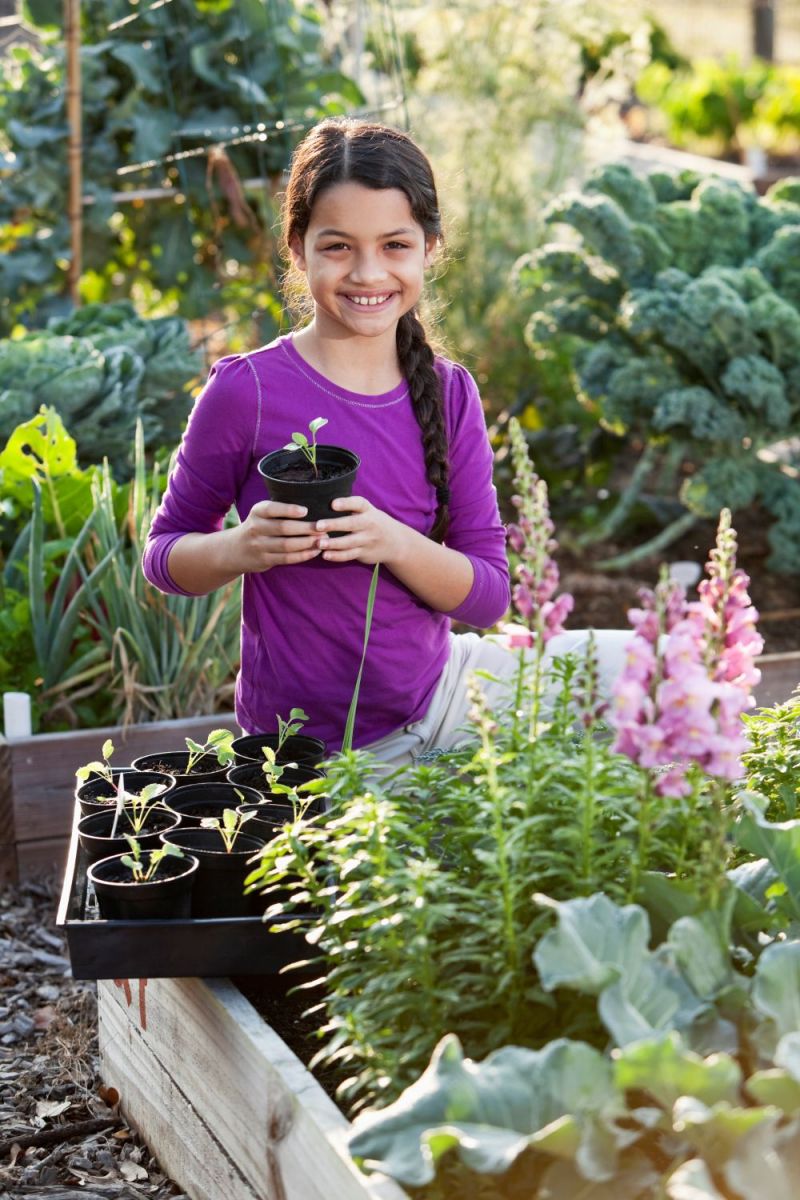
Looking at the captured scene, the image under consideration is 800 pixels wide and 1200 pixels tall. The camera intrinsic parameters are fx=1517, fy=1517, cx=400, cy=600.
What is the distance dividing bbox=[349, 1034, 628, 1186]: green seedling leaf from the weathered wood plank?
0.27ft

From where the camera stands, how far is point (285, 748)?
2041mm

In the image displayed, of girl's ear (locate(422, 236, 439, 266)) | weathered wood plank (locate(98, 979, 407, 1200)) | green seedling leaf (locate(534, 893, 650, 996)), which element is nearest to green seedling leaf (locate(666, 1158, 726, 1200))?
green seedling leaf (locate(534, 893, 650, 996))

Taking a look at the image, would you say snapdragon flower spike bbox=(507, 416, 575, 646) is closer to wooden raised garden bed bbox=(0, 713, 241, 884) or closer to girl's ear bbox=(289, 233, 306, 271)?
girl's ear bbox=(289, 233, 306, 271)

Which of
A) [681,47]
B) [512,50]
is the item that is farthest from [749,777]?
[681,47]

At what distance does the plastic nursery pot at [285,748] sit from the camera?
Result: 79.5 inches

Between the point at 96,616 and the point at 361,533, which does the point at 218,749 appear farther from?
the point at 96,616

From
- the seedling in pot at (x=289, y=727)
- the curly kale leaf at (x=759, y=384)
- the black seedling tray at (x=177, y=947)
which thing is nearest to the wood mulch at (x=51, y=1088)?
the black seedling tray at (x=177, y=947)

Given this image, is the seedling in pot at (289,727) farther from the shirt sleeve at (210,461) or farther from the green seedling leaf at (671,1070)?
the green seedling leaf at (671,1070)

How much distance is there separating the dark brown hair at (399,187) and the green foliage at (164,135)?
9.35 ft

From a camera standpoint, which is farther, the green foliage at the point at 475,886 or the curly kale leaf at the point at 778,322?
the curly kale leaf at the point at 778,322

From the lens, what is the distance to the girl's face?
6.79ft

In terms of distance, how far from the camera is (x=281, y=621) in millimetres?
2236

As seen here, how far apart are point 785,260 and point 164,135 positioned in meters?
2.20

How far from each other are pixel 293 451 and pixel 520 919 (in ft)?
2.55
